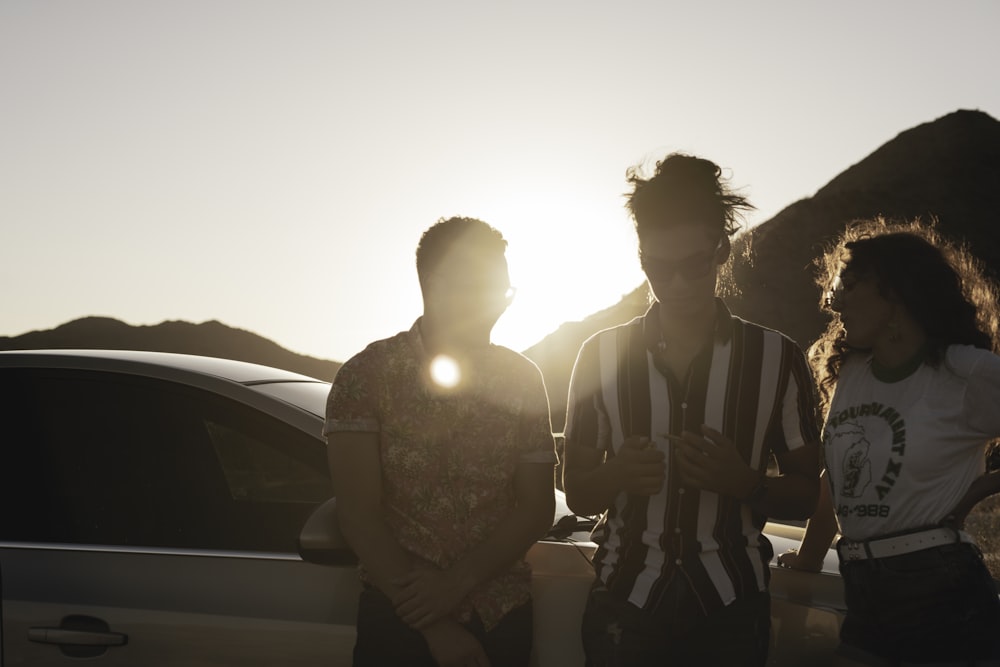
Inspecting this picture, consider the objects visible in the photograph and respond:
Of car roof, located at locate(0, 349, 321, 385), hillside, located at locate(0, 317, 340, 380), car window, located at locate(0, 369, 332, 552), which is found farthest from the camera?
hillside, located at locate(0, 317, 340, 380)

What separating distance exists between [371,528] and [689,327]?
3.04ft

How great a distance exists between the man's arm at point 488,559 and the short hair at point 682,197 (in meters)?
0.69

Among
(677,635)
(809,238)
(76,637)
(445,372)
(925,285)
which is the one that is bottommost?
(76,637)

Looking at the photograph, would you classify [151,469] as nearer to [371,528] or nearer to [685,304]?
[371,528]

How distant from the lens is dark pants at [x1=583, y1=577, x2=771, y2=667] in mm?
2127

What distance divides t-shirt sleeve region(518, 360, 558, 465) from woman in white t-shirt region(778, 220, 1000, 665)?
0.74 meters

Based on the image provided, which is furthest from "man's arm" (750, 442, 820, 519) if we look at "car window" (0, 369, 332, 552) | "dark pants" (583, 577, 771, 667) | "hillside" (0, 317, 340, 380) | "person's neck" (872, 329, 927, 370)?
"hillside" (0, 317, 340, 380)

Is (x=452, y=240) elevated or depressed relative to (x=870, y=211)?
depressed

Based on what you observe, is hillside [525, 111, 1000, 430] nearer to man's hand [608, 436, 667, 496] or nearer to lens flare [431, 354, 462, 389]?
lens flare [431, 354, 462, 389]

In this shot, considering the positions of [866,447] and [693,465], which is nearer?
[693,465]

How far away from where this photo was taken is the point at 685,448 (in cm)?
209

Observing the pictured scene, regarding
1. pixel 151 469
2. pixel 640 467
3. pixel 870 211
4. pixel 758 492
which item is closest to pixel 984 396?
pixel 758 492

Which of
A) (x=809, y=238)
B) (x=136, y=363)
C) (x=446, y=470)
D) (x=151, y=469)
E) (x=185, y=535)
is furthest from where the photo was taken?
(x=809, y=238)

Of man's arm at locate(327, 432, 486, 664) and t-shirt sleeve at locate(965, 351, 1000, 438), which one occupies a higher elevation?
t-shirt sleeve at locate(965, 351, 1000, 438)
